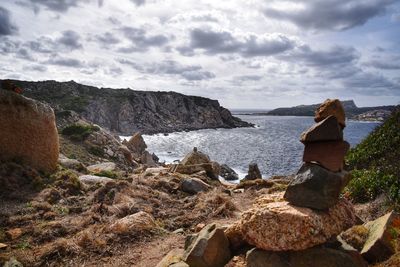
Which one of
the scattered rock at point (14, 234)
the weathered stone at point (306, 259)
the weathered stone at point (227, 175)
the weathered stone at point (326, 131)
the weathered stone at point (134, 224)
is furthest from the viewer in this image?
the weathered stone at point (227, 175)

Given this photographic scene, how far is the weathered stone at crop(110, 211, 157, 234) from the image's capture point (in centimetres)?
1293

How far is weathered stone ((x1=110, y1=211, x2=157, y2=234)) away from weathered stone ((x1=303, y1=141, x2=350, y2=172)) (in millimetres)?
7049

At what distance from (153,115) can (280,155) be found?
86207 millimetres

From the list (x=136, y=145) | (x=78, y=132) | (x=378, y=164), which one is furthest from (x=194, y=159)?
(x=136, y=145)

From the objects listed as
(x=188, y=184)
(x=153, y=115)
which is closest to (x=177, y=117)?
(x=153, y=115)

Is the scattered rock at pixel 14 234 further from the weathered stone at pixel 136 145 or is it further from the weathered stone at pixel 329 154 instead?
the weathered stone at pixel 136 145

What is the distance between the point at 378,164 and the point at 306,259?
11.4 meters

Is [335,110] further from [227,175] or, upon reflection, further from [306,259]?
[227,175]

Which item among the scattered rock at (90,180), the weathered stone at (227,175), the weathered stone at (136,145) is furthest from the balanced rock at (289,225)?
the weathered stone at (136,145)

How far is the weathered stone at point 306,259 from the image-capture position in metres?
8.02

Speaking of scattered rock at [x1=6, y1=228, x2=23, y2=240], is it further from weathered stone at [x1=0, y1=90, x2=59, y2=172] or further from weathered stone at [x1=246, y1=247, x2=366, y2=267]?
weathered stone at [x1=246, y1=247, x2=366, y2=267]

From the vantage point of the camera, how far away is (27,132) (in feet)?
60.0

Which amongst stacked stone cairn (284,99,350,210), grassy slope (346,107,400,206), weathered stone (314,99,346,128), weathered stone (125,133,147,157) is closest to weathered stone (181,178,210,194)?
grassy slope (346,107,400,206)

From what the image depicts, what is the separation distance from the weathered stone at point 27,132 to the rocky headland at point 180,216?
0.17 feet
